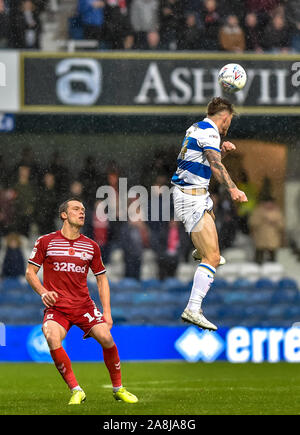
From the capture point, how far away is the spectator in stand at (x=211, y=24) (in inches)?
632

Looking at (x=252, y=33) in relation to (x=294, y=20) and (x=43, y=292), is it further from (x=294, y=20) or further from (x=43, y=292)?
(x=43, y=292)

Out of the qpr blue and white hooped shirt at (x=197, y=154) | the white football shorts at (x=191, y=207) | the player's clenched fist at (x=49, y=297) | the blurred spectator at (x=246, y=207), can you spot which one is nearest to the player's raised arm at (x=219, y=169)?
the qpr blue and white hooped shirt at (x=197, y=154)

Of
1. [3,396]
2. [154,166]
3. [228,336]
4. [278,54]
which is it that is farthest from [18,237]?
[3,396]

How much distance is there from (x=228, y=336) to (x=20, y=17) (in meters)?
5.43

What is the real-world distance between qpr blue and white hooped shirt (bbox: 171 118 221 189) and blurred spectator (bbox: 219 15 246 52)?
7267mm

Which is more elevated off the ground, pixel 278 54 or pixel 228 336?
pixel 278 54

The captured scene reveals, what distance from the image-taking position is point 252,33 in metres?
16.3

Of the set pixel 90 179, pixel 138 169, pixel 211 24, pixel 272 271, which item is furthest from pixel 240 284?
pixel 211 24

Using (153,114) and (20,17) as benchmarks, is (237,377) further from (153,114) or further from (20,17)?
(20,17)

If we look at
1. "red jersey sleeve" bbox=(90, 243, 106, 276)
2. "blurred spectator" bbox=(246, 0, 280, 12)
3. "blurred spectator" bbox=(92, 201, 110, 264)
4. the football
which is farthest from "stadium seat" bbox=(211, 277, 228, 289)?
the football

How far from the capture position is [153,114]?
646 inches

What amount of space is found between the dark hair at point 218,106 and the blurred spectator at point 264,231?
794cm

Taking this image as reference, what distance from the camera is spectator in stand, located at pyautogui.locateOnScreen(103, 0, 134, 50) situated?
16234 millimetres

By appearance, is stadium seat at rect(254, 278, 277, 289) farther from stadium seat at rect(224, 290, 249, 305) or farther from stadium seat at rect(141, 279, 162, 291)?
stadium seat at rect(141, 279, 162, 291)
